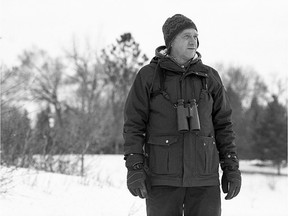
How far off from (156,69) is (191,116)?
0.45 metres

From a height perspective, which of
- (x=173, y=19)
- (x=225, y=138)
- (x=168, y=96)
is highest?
(x=173, y=19)

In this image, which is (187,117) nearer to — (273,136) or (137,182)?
(137,182)

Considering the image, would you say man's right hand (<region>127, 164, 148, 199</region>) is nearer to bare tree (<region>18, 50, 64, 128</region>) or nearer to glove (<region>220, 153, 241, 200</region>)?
glove (<region>220, 153, 241, 200</region>)

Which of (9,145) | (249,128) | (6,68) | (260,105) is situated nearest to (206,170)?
(6,68)

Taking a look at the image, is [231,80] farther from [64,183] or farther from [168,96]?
[168,96]

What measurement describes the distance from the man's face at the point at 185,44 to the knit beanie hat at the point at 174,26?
0.03 m

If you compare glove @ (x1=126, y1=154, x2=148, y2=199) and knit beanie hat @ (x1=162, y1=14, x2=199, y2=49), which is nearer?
glove @ (x1=126, y1=154, x2=148, y2=199)

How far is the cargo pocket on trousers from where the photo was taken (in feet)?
9.14

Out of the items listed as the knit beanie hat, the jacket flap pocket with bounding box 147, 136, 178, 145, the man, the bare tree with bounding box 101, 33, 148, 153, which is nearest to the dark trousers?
the man

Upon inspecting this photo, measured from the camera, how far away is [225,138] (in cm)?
301

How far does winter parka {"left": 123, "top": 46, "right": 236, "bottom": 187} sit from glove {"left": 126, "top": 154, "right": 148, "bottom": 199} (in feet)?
0.17

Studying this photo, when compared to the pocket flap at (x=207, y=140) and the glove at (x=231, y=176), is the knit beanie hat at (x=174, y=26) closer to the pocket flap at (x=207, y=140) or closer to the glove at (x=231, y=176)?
the pocket flap at (x=207, y=140)

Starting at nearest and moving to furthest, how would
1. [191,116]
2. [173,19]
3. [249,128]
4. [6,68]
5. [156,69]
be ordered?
[191,116] → [156,69] → [173,19] → [6,68] → [249,128]

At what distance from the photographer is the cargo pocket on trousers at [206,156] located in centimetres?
279
